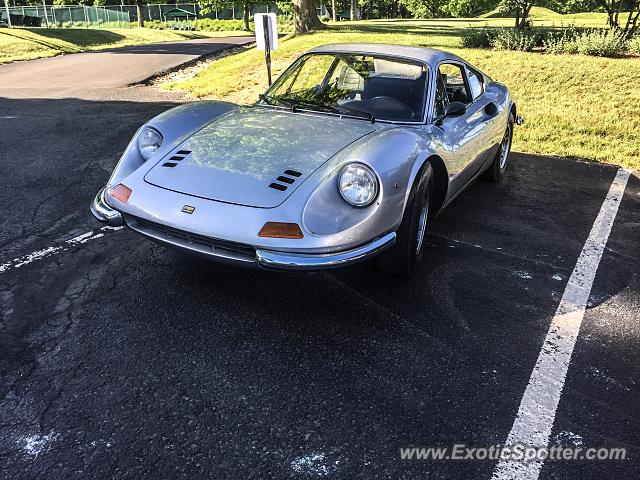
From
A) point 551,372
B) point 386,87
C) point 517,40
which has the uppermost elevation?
point 517,40

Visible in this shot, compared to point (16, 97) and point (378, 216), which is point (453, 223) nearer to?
point (378, 216)

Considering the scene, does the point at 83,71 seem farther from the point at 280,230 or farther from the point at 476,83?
the point at 280,230

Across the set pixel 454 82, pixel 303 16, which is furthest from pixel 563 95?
pixel 303 16

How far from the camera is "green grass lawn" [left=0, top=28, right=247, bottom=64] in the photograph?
62.1ft

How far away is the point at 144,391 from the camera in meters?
2.52

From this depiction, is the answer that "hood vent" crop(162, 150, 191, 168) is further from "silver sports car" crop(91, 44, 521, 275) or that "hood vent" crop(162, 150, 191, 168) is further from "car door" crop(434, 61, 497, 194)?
"car door" crop(434, 61, 497, 194)

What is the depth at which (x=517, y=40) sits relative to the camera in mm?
11406

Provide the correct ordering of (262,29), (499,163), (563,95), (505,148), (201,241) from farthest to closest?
1. (563,95)
2. (262,29)
3. (505,148)
4. (499,163)
5. (201,241)

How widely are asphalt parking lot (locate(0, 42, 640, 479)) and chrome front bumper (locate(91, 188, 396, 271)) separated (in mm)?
384

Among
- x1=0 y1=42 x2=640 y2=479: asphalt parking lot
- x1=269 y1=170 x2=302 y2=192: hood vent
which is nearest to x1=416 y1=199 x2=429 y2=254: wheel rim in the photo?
x1=0 y1=42 x2=640 y2=479: asphalt parking lot

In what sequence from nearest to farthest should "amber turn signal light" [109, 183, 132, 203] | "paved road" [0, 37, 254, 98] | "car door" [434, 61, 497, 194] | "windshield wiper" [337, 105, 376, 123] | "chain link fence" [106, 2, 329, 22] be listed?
"amber turn signal light" [109, 183, 132, 203] → "windshield wiper" [337, 105, 376, 123] → "car door" [434, 61, 497, 194] → "paved road" [0, 37, 254, 98] → "chain link fence" [106, 2, 329, 22]

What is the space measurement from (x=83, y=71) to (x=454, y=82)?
1243 cm

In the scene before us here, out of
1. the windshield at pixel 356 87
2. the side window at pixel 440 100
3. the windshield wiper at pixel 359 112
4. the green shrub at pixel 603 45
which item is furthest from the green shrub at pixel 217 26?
the windshield wiper at pixel 359 112

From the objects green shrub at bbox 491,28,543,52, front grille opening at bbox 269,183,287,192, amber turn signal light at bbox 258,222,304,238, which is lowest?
amber turn signal light at bbox 258,222,304,238
